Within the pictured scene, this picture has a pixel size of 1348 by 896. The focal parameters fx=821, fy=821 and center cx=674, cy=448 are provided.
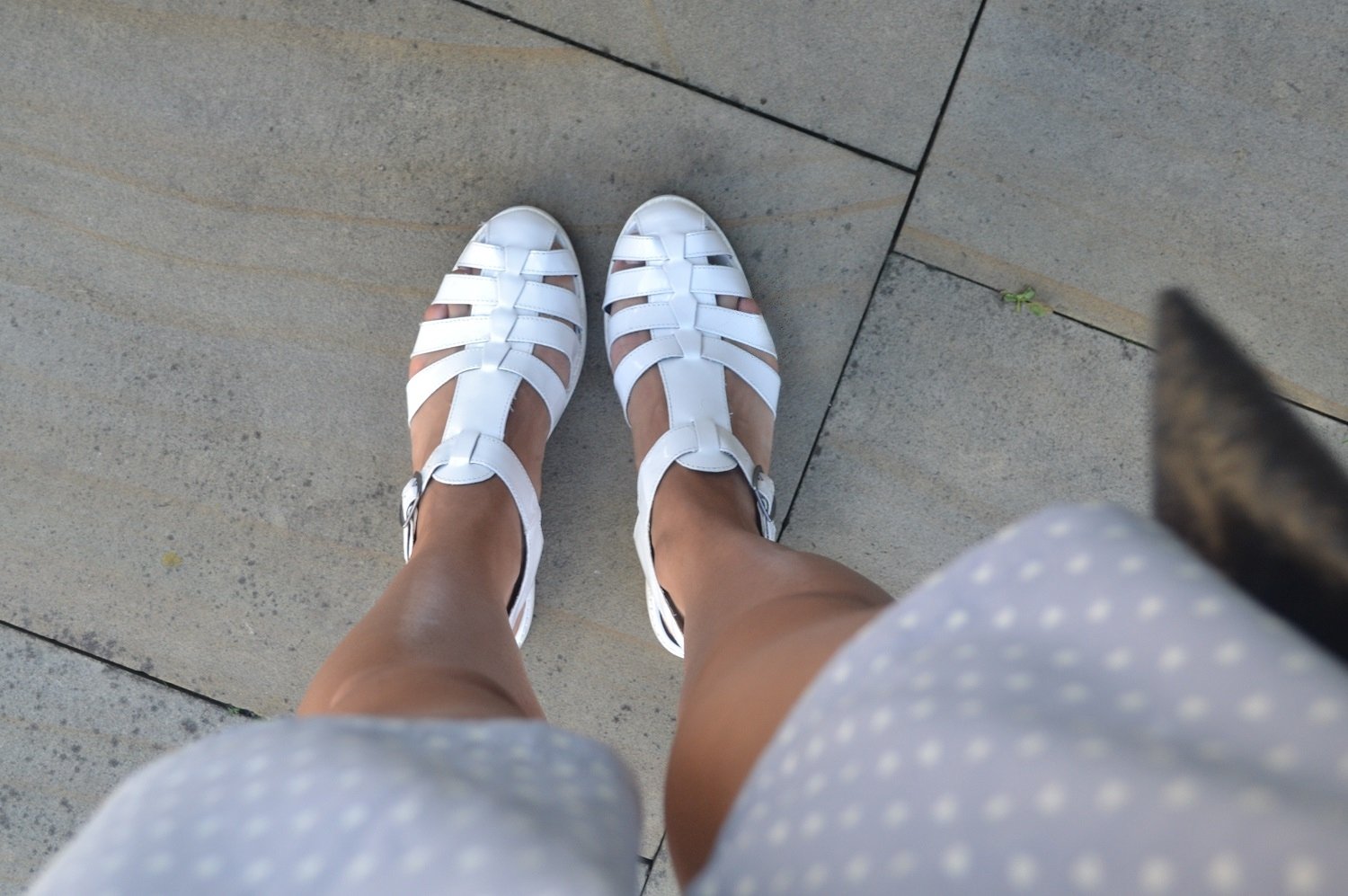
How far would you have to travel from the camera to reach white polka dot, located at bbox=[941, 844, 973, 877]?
0.44 m

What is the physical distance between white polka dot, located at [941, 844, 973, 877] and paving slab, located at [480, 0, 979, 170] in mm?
1167

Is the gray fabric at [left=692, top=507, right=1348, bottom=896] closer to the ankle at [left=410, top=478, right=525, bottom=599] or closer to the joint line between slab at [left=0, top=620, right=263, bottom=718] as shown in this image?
the ankle at [left=410, top=478, right=525, bottom=599]

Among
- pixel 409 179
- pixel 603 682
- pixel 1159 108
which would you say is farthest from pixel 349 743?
pixel 1159 108

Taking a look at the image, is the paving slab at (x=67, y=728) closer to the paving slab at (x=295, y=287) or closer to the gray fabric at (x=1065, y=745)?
the paving slab at (x=295, y=287)

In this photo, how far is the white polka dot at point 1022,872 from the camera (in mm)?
425

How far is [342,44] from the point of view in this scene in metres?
1.36

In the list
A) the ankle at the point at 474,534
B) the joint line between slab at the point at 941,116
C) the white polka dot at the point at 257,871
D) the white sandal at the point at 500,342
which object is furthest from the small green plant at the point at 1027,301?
the white polka dot at the point at 257,871

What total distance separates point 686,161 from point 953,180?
44 cm

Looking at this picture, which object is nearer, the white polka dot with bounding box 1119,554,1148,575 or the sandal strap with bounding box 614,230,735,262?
the white polka dot with bounding box 1119,554,1148,575

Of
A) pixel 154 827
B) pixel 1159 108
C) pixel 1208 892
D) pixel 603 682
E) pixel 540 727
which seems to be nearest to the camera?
pixel 1208 892

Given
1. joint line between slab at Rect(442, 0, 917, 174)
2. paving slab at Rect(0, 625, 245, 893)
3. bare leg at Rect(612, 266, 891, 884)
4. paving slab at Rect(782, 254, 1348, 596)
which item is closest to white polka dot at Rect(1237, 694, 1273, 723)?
bare leg at Rect(612, 266, 891, 884)

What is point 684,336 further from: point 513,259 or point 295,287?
point 295,287

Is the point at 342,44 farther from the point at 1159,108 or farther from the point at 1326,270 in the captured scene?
the point at 1326,270

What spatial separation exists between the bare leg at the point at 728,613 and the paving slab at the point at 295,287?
0.45ft
